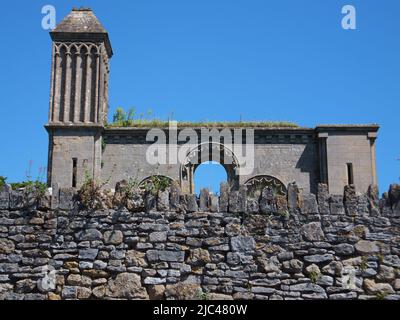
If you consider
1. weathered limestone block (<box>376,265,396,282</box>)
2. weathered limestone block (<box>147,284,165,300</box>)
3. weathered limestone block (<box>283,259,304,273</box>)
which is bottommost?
weathered limestone block (<box>147,284,165,300</box>)

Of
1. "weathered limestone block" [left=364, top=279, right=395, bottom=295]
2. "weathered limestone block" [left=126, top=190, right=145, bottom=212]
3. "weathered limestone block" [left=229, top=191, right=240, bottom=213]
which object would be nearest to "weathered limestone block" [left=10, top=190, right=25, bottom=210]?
"weathered limestone block" [left=126, top=190, right=145, bottom=212]

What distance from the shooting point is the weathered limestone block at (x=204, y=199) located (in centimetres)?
866

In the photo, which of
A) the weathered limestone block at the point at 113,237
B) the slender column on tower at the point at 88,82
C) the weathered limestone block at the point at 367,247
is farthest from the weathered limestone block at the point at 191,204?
the slender column on tower at the point at 88,82

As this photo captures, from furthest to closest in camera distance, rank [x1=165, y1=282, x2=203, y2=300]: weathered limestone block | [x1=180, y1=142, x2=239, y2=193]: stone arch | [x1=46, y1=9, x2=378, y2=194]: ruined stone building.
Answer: [x1=180, y1=142, x2=239, y2=193]: stone arch → [x1=46, y1=9, x2=378, y2=194]: ruined stone building → [x1=165, y1=282, x2=203, y2=300]: weathered limestone block

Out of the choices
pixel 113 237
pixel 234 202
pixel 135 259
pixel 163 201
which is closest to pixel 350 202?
pixel 234 202

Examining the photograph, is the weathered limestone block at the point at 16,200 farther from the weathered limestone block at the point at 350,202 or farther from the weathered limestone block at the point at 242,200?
the weathered limestone block at the point at 350,202

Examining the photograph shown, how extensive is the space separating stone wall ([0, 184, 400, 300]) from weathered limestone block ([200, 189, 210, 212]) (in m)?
0.01

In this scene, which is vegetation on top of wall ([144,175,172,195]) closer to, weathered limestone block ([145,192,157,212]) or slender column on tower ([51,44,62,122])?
weathered limestone block ([145,192,157,212])

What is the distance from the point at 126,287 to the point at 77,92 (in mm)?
15092

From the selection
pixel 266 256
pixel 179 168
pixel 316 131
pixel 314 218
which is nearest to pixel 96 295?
pixel 266 256

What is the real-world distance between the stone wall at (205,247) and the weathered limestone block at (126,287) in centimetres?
1

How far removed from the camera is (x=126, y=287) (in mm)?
8312

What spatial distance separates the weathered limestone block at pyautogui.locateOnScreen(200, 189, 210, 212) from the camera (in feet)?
28.4
